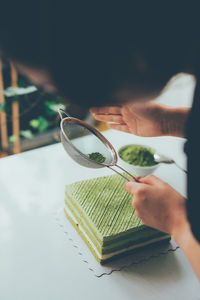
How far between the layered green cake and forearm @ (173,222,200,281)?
0.11 m

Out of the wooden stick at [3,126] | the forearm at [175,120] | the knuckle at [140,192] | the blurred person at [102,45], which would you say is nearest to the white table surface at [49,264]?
the knuckle at [140,192]

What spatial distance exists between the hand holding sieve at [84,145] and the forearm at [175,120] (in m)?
0.18

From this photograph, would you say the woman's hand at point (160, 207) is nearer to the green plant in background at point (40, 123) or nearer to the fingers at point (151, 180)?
the fingers at point (151, 180)

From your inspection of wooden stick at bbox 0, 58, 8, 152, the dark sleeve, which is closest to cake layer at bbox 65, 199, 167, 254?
the dark sleeve

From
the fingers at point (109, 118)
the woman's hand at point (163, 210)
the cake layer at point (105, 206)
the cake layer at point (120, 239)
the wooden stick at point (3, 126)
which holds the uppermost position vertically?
the fingers at point (109, 118)

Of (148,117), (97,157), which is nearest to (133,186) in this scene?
(97,157)

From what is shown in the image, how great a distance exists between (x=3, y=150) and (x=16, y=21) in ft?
5.88

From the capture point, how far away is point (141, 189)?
0.71m

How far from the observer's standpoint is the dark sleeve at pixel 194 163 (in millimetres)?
385

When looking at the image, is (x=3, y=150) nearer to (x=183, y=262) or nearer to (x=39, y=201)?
(x=39, y=201)

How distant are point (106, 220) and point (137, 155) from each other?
335 mm

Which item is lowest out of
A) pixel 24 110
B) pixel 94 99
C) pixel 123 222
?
pixel 24 110

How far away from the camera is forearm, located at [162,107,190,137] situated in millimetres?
893

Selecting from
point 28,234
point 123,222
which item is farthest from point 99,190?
point 28,234
